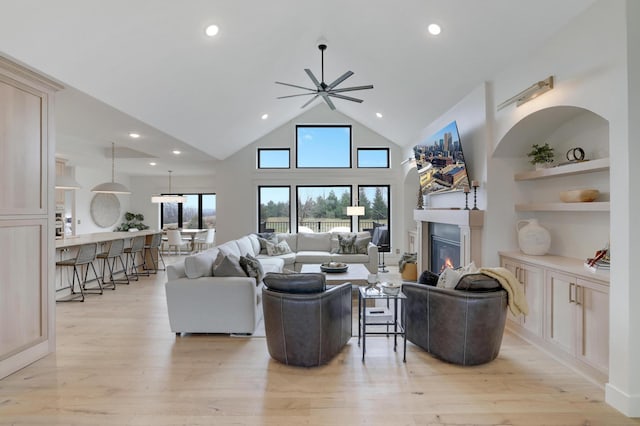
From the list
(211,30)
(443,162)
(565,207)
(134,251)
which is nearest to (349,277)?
(443,162)

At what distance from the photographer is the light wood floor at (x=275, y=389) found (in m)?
2.31

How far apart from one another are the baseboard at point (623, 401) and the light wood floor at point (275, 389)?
45 mm

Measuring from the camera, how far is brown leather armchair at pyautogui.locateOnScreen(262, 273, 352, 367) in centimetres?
297

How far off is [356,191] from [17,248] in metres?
6.88

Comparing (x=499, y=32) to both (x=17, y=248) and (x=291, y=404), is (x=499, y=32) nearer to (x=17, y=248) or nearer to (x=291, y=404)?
(x=291, y=404)

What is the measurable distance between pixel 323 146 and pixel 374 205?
2029mm

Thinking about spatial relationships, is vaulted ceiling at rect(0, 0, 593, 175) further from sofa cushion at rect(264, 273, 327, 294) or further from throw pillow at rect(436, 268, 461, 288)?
sofa cushion at rect(264, 273, 327, 294)

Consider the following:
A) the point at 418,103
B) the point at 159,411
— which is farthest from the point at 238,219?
the point at 159,411

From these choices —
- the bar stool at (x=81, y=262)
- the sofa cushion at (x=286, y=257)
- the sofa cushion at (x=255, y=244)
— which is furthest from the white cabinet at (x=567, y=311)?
the bar stool at (x=81, y=262)

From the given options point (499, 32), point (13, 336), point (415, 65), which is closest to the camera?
point (13, 336)

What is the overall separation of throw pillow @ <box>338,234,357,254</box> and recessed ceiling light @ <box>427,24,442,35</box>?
4.22 meters

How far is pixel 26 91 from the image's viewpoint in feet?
9.86

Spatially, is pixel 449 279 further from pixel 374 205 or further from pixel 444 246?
pixel 374 205

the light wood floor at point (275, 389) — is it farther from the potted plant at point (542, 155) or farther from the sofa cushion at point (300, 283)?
the potted plant at point (542, 155)
